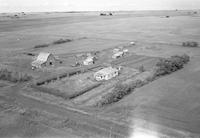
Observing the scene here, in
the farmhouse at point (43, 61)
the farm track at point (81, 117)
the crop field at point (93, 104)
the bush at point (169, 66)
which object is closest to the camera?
the farm track at point (81, 117)

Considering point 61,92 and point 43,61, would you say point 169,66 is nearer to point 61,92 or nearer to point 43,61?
point 61,92

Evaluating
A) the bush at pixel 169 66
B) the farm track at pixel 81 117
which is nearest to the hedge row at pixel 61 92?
the farm track at pixel 81 117

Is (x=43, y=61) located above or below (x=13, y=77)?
above

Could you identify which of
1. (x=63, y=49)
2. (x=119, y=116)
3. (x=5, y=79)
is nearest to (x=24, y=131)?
(x=119, y=116)

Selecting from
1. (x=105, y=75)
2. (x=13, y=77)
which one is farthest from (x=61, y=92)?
(x=13, y=77)

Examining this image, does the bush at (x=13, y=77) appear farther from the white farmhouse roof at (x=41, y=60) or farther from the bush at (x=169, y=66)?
the bush at (x=169, y=66)

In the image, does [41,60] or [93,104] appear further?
[41,60]

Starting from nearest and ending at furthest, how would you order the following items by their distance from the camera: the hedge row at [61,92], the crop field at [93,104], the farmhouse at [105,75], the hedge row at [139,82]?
the crop field at [93,104] < the hedge row at [139,82] < the hedge row at [61,92] < the farmhouse at [105,75]

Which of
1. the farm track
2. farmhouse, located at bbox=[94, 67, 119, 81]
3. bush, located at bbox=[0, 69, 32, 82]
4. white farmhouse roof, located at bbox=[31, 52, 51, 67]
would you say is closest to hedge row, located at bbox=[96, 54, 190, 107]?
farmhouse, located at bbox=[94, 67, 119, 81]

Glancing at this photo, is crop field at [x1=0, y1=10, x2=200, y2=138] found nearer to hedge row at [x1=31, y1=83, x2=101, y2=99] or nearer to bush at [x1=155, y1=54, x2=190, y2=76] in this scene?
hedge row at [x1=31, y1=83, x2=101, y2=99]

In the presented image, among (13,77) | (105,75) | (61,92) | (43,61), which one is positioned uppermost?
(43,61)
